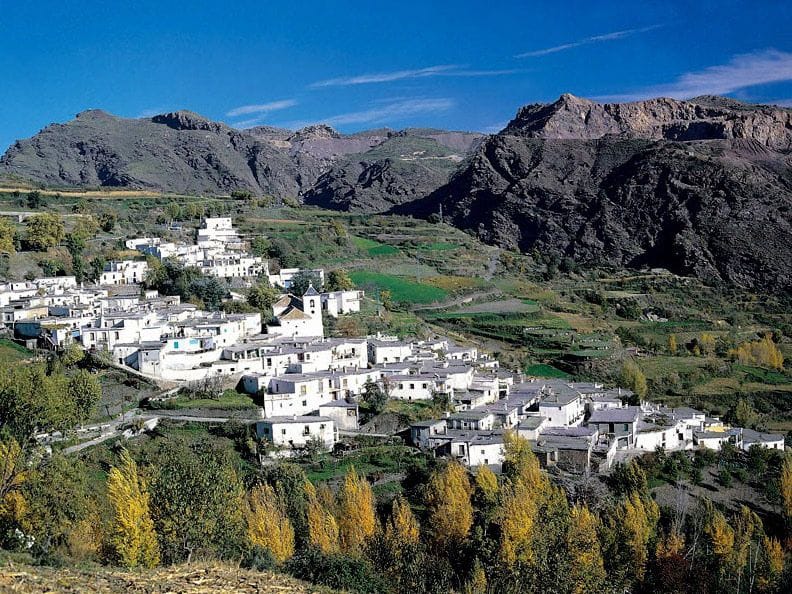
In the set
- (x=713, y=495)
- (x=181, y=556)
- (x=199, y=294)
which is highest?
(x=199, y=294)

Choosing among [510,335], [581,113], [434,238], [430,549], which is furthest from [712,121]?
[430,549]

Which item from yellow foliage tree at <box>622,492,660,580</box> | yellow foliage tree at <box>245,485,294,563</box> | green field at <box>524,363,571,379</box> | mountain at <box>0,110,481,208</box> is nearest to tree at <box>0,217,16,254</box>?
green field at <box>524,363,571,379</box>

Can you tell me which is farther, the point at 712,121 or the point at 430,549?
the point at 712,121

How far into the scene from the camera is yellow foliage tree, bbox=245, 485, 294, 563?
19.7m

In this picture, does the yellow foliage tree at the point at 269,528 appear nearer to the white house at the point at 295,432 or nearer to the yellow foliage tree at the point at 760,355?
the white house at the point at 295,432

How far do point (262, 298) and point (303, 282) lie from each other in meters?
3.90

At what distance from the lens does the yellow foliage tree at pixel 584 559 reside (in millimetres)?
18578

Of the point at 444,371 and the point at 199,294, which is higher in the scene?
the point at 199,294

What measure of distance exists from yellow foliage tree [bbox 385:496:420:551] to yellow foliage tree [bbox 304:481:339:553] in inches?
50.3

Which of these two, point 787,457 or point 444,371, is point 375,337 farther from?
point 787,457

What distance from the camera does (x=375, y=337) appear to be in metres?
37.7

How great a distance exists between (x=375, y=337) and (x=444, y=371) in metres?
5.81

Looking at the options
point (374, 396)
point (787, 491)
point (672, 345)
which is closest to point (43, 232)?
point (374, 396)

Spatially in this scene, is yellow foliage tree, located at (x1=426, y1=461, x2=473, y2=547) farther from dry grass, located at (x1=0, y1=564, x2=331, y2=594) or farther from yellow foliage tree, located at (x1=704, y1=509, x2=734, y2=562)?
dry grass, located at (x1=0, y1=564, x2=331, y2=594)
